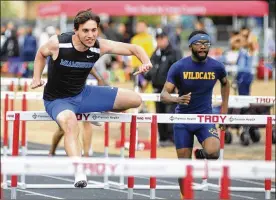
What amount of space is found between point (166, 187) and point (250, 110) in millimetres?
5586

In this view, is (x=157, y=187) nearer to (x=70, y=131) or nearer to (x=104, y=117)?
(x=104, y=117)

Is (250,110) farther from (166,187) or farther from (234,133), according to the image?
(166,187)

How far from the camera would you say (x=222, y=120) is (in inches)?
440

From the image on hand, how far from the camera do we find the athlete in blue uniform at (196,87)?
1137 cm

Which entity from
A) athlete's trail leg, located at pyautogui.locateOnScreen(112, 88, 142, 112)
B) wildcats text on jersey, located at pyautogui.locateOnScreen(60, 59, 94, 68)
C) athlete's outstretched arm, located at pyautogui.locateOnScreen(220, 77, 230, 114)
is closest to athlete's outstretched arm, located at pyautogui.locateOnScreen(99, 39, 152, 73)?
wildcats text on jersey, located at pyautogui.locateOnScreen(60, 59, 94, 68)

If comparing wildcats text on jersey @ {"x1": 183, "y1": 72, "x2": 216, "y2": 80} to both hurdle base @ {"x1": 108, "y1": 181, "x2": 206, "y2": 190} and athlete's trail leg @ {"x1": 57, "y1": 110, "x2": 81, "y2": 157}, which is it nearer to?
athlete's trail leg @ {"x1": 57, "y1": 110, "x2": 81, "y2": 157}

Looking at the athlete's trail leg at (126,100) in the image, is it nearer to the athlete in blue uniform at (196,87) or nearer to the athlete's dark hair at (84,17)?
the athlete in blue uniform at (196,87)

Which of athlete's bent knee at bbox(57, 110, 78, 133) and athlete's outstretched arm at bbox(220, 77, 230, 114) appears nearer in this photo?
athlete's bent knee at bbox(57, 110, 78, 133)

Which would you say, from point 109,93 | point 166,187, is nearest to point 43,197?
point 166,187

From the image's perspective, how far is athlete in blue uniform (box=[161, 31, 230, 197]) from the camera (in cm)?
1137

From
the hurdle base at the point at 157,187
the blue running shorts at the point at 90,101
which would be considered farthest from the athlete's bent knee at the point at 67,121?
the hurdle base at the point at 157,187

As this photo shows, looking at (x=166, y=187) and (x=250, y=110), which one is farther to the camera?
(x=250, y=110)

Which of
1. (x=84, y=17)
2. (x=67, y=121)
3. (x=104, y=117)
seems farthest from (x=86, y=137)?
(x=84, y=17)

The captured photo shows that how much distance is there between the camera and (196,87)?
11477 millimetres
